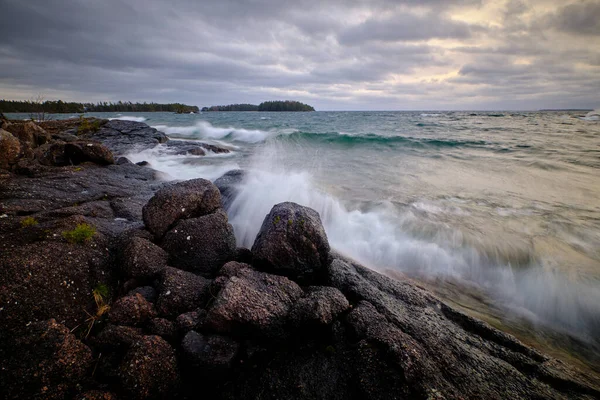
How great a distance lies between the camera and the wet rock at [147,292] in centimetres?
330

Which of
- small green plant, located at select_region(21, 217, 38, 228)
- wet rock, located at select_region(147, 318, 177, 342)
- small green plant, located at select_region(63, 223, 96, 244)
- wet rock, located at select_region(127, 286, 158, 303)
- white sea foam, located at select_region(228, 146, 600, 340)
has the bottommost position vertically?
white sea foam, located at select_region(228, 146, 600, 340)

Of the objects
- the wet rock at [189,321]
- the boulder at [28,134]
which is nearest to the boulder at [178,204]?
the wet rock at [189,321]

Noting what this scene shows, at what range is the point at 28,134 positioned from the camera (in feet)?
35.5

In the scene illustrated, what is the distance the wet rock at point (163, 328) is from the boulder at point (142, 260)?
88 cm

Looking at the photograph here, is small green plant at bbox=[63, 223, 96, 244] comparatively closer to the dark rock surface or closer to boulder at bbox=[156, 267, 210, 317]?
boulder at bbox=[156, 267, 210, 317]

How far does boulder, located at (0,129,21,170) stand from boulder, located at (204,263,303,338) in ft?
23.9

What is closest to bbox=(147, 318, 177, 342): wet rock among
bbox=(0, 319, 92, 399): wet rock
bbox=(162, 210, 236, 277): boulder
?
bbox=(0, 319, 92, 399): wet rock

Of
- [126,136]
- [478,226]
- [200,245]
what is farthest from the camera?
[126,136]

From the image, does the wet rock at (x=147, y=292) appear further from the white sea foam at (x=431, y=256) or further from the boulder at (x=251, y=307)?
the white sea foam at (x=431, y=256)

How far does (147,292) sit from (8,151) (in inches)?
273

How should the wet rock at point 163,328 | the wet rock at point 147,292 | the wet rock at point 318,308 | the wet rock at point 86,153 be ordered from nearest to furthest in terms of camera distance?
the wet rock at point 163,328 → the wet rock at point 318,308 → the wet rock at point 147,292 → the wet rock at point 86,153

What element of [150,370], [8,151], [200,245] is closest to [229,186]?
[200,245]

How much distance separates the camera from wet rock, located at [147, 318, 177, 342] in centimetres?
283

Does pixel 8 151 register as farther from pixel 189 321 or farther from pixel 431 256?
pixel 431 256
